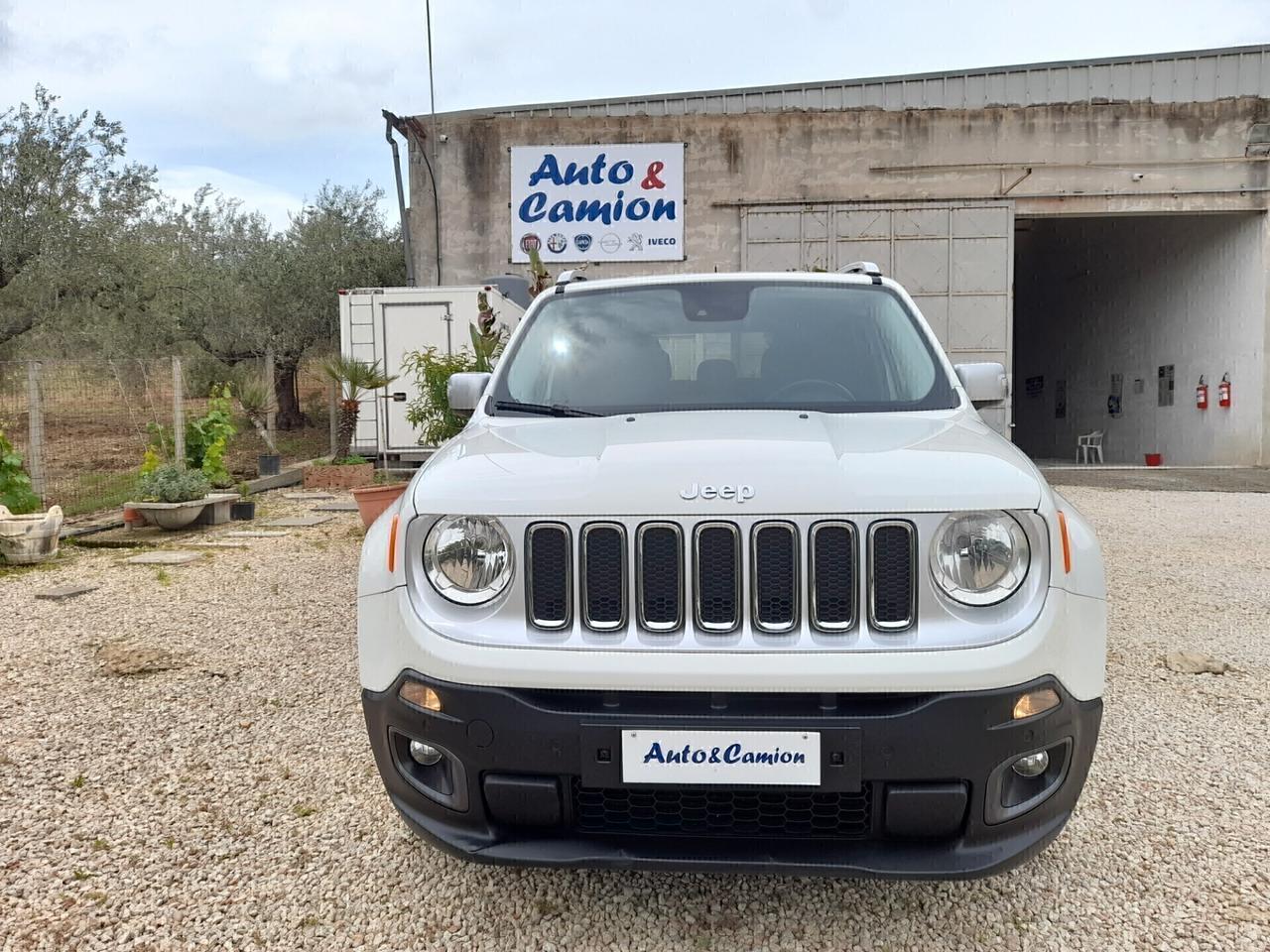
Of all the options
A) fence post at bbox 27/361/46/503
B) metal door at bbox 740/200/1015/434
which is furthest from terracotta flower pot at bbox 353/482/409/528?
metal door at bbox 740/200/1015/434

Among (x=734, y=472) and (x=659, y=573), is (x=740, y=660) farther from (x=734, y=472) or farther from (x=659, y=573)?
(x=734, y=472)

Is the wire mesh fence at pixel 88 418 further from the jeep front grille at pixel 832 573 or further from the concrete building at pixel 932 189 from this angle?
the jeep front grille at pixel 832 573

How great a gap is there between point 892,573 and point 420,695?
41.9 inches

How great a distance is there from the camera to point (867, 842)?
6.49ft

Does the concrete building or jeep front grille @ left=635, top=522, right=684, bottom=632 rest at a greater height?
the concrete building

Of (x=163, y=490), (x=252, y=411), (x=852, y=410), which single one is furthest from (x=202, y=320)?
(x=852, y=410)

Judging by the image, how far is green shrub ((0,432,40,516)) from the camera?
7199 millimetres

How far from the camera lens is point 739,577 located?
2.00m

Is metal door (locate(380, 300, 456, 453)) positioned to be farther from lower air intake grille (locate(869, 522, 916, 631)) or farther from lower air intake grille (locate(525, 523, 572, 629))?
lower air intake grille (locate(869, 522, 916, 631))

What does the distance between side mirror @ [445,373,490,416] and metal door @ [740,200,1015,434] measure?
12.1 m

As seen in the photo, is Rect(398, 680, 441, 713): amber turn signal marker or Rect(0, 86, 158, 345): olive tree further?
Rect(0, 86, 158, 345): olive tree

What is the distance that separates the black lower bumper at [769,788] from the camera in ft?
6.24

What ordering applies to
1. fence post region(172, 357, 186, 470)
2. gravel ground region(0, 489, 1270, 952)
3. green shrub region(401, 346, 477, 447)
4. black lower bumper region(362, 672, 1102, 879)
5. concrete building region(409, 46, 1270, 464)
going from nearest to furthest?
black lower bumper region(362, 672, 1102, 879) < gravel ground region(0, 489, 1270, 952) < green shrub region(401, 346, 477, 447) < fence post region(172, 357, 186, 470) < concrete building region(409, 46, 1270, 464)

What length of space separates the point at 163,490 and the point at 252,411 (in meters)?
4.03
